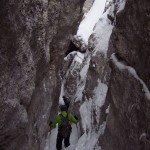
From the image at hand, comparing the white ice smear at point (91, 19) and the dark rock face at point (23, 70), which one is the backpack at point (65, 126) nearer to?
the dark rock face at point (23, 70)

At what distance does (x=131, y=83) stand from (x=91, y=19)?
73.9 ft

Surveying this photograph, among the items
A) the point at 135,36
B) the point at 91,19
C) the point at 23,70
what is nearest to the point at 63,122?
the point at 23,70

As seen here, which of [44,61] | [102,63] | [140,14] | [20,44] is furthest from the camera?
[102,63]

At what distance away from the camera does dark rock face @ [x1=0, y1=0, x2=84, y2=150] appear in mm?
A: 6426

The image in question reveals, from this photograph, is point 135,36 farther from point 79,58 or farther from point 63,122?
point 79,58

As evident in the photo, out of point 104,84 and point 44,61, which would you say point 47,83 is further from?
point 104,84

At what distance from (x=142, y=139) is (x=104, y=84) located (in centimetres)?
663

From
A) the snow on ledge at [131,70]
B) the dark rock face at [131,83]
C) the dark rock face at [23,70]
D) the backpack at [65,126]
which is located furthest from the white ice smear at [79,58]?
the snow on ledge at [131,70]

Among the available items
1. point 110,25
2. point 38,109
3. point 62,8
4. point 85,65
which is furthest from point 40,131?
point 85,65

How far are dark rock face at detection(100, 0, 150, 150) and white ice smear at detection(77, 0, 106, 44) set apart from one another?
17.4 metres

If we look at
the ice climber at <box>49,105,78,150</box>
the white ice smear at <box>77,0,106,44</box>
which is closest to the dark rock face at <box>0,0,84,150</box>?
the ice climber at <box>49,105,78,150</box>

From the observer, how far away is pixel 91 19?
2989cm

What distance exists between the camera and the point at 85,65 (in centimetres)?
2059

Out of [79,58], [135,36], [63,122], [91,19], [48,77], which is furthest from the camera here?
[91,19]
